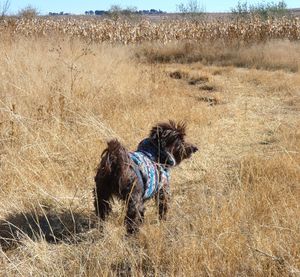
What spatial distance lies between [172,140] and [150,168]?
1.29 ft

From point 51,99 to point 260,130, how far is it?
9.84ft

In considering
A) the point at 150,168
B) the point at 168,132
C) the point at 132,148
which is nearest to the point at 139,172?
the point at 150,168

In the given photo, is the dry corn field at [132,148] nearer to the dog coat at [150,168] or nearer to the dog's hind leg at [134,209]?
the dog's hind leg at [134,209]

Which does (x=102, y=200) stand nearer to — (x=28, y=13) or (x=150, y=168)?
(x=150, y=168)

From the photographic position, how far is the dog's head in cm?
361

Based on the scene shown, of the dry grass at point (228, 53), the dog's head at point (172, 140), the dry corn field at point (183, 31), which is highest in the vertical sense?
the dry corn field at point (183, 31)

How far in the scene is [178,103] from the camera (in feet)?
25.0

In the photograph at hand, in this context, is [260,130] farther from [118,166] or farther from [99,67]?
[118,166]

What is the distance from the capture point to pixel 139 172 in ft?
10.6

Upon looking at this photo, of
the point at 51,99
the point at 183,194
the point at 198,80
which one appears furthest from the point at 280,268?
the point at 198,80

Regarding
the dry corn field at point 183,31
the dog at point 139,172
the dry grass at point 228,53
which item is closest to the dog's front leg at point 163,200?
the dog at point 139,172

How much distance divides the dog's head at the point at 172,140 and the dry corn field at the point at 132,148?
1.30ft

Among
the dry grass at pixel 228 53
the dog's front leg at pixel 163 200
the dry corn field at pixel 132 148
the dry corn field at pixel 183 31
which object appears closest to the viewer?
the dry corn field at pixel 132 148

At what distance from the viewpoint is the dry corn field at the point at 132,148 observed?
9.37ft
